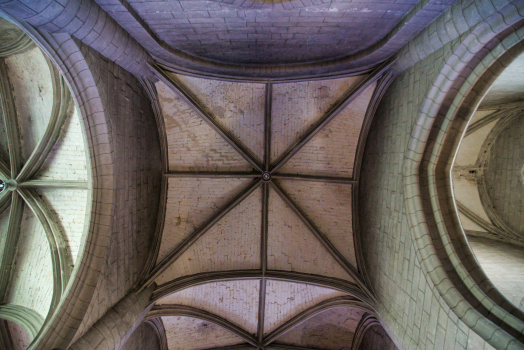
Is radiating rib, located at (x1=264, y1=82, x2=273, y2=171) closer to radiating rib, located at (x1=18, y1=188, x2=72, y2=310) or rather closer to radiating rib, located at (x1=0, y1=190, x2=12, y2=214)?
radiating rib, located at (x1=18, y1=188, x2=72, y2=310)

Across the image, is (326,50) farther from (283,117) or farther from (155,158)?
(155,158)

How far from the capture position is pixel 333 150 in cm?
880

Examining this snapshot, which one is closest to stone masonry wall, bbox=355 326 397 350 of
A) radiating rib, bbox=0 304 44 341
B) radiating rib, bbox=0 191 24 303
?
radiating rib, bbox=0 304 44 341

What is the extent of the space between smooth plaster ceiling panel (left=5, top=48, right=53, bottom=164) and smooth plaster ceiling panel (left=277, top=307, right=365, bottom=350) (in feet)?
32.5

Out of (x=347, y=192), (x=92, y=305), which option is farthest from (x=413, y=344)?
(x=92, y=305)

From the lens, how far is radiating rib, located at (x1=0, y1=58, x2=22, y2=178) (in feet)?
22.0

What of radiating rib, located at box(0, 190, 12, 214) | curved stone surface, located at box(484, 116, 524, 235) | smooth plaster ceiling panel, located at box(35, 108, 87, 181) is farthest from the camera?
curved stone surface, located at box(484, 116, 524, 235)

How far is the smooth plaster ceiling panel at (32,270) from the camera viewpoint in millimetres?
6844

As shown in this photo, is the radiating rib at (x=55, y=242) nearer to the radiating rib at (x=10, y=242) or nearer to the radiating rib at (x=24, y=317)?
the radiating rib at (x=10, y=242)

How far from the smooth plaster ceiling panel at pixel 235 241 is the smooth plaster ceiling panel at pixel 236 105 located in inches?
71.2

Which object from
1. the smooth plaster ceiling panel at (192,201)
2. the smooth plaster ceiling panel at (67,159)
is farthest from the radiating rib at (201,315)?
the smooth plaster ceiling panel at (67,159)

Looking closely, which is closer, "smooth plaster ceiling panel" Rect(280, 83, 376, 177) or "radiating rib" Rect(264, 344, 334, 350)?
"smooth plaster ceiling panel" Rect(280, 83, 376, 177)

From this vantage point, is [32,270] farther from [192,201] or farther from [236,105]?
[236,105]

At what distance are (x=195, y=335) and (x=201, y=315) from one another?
56.5 inches
